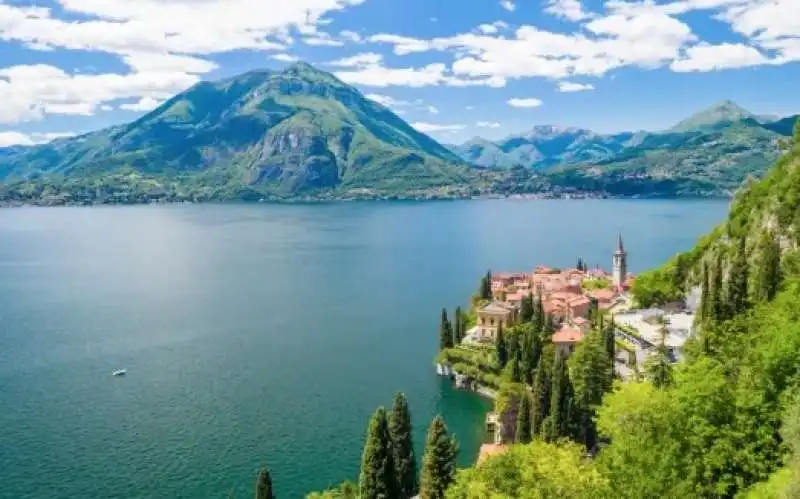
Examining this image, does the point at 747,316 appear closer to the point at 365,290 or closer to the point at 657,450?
the point at 657,450

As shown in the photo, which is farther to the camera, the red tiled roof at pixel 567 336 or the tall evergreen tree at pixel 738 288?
the red tiled roof at pixel 567 336

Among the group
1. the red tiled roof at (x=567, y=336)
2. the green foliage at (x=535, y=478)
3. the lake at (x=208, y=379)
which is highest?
the green foliage at (x=535, y=478)

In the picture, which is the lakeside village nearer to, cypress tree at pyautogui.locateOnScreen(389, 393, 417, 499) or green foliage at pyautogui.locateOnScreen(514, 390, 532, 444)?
green foliage at pyautogui.locateOnScreen(514, 390, 532, 444)

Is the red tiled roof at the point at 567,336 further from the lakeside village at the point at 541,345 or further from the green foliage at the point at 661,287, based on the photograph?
the green foliage at the point at 661,287

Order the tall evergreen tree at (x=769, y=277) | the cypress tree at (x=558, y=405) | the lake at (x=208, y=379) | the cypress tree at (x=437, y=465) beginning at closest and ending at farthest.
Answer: the cypress tree at (x=437, y=465) → the cypress tree at (x=558, y=405) → the tall evergreen tree at (x=769, y=277) → the lake at (x=208, y=379)

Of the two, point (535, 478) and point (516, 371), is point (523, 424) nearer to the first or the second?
point (516, 371)

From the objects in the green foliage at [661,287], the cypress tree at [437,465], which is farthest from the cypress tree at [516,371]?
the green foliage at [661,287]

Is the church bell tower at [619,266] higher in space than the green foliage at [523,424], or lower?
higher
